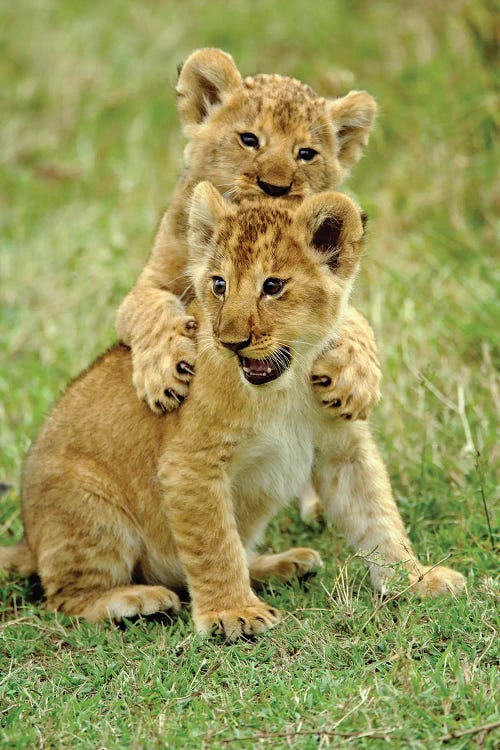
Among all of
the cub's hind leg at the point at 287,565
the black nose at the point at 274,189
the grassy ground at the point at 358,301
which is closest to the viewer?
the grassy ground at the point at 358,301

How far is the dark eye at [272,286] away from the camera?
4434mm

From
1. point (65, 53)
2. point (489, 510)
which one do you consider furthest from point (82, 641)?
point (65, 53)

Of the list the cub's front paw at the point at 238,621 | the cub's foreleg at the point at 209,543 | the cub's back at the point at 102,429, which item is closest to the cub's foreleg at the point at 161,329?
the cub's back at the point at 102,429

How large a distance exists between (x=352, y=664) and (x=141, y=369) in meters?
1.64

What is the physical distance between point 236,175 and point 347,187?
12.9 ft

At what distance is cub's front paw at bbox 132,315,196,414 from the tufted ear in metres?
1.33

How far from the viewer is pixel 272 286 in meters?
4.44

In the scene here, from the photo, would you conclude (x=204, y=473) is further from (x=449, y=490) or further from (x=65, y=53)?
(x=65, y=53)

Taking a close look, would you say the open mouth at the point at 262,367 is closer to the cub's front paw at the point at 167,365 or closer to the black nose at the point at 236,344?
the black nose at the point at 236,344

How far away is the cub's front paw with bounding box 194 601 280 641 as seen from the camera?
15.1 feet

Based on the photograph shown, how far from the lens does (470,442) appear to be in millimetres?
5980

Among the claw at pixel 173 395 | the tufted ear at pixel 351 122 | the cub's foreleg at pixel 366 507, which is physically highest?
the tufted ear at pixel 351 122

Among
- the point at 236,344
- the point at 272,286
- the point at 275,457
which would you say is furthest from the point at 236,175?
the point at 275,457

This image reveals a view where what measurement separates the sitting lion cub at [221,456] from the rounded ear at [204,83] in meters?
1.26
